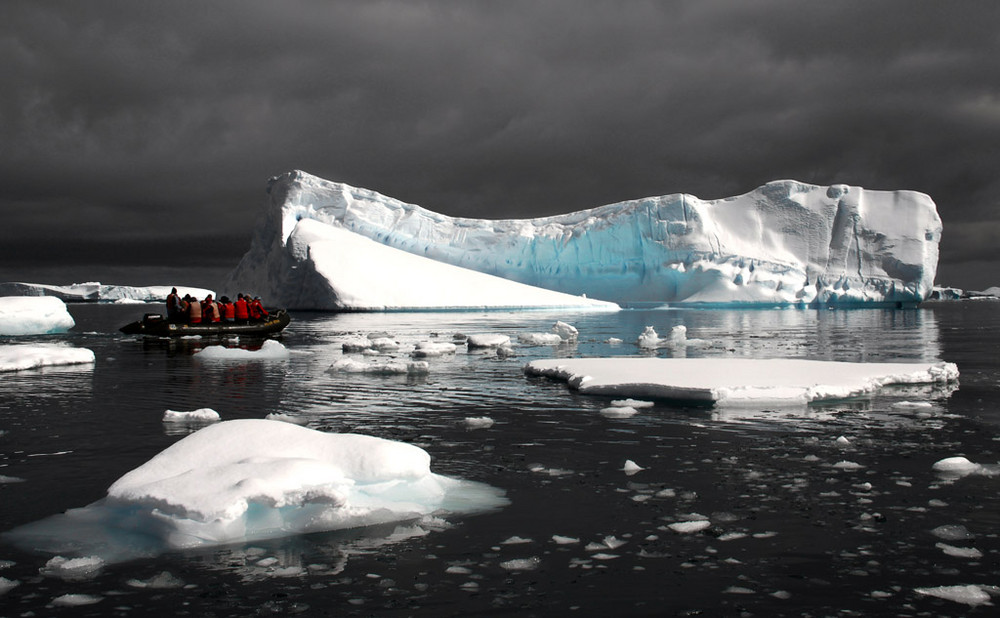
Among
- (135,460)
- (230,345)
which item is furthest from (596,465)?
(230,345)

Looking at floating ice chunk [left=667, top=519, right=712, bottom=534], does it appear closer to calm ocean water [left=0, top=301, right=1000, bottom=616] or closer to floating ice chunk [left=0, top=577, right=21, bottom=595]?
calm ocean water [left=0, top=301, right=1000, bottom=616]

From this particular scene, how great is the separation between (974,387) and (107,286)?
94.8m

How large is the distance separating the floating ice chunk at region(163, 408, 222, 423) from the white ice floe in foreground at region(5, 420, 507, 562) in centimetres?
289

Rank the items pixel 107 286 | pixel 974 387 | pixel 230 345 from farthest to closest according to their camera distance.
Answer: pixel 107 286
pixel 230 345
pixel 974 387

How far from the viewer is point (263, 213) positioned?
1971 inches

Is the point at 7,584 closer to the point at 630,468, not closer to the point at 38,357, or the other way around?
the point at 630,468

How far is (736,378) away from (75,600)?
24.0ft

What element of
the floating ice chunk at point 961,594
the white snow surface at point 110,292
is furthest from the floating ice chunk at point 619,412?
the white snow surface at point 110,292

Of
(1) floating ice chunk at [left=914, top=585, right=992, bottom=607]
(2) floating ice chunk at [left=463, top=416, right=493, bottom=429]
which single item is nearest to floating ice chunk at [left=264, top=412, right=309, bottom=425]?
(2) floating ice chunk at [left=463, top=416, right=493, bottom=429]

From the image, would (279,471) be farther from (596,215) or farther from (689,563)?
(596,215)

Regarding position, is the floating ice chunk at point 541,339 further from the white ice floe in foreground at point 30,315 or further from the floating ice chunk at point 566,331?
the white ice floe in foreground at point 30,315

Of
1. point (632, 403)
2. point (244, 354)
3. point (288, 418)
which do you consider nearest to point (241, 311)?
point (244, 354)

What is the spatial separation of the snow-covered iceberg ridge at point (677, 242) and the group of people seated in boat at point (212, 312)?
938 inches

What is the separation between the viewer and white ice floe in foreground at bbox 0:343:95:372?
39.3 ft
